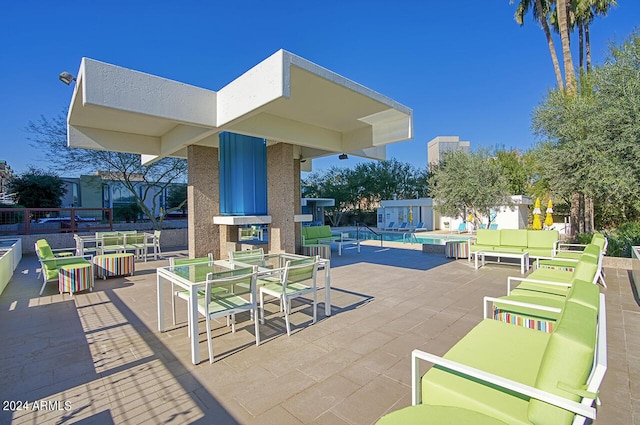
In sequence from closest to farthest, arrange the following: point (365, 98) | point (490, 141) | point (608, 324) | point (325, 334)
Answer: point (325, 334)
point (608, 324)
point (365, 98)
point (490, 141)

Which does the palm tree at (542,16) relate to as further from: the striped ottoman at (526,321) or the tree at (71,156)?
the tree at (71,156)

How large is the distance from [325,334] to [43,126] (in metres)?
16.6

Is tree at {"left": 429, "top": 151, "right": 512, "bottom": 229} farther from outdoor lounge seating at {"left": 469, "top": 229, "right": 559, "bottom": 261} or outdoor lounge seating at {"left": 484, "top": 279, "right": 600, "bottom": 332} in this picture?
outdoor lounge seating at {"left": 484, "top": 279, "right": 600, "bottom": 332}

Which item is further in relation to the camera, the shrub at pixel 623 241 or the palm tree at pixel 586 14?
the palm tree at pixel 586 14

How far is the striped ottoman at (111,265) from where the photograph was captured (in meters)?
7.10

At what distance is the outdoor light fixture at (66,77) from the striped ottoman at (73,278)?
13.5 ft

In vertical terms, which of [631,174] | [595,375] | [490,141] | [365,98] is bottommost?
[595,375]

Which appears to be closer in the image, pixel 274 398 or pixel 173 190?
pixel 274 398

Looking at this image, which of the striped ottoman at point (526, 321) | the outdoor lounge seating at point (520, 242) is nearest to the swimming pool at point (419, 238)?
the outdoor lounge seating at point (520, 242)

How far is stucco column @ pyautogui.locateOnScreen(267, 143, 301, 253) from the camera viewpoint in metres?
8.22

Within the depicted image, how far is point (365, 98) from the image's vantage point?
19.1 ft

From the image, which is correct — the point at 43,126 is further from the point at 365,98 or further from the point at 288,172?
the point at 365,98

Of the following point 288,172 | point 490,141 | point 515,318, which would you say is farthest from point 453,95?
point 515,318

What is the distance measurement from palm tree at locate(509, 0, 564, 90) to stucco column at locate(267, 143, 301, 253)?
11656 millimetres
